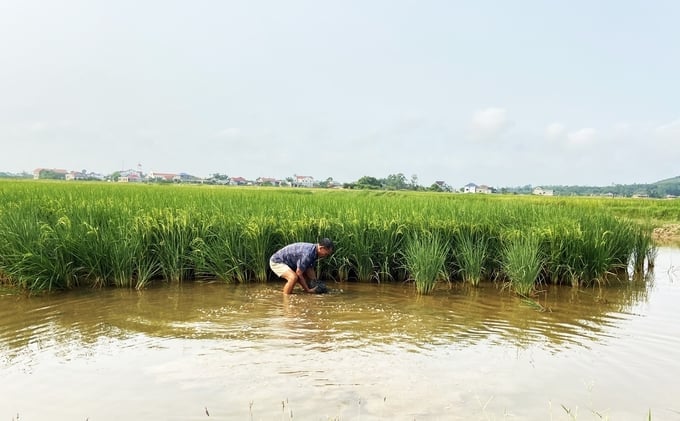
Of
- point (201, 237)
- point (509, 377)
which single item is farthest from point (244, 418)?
point (201, 237)

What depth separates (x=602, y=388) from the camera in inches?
182

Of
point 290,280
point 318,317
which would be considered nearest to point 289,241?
point 290,280

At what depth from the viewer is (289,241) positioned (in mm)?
9391

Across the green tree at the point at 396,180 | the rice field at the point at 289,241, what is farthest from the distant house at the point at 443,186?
the rice field at the point at 289,241

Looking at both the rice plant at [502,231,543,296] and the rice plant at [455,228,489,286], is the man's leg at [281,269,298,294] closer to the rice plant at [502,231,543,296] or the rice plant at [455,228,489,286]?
the rice plant at [455,228,489,286]

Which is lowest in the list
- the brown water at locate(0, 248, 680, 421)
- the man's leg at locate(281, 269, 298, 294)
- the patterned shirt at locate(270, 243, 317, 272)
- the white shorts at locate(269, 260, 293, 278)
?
the brown water at locate(0, 248, 680, 421)

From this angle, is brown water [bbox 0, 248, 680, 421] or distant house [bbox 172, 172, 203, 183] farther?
distant house [bbox 172, 172, 203, 183]

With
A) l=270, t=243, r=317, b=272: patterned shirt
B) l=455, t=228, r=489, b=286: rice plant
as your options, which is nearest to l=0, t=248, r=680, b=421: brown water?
l=270, t=243, r=317, b=272: patterned shirt

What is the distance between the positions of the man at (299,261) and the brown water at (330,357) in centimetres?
28

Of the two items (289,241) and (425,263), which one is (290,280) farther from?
(425,263)

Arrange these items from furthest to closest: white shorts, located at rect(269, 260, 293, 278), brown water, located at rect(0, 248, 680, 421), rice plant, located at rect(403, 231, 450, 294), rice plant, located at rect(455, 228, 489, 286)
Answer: rice plant, located at rect(455, 228, 489, 286)
rice plant, located at rect(403, 231, 450, 294)
white shorts, located at rect(269, 260, 293, 278)
brown water, located at rect(0, 248, 680, 421)

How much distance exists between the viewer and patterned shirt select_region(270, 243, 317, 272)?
7.80 m

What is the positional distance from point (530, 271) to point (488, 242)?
171 centimetres

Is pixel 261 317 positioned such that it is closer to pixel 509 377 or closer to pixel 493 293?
pixel 509 377
